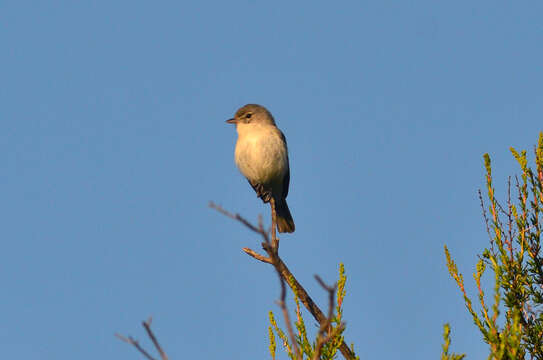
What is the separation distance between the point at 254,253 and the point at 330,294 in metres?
4.64

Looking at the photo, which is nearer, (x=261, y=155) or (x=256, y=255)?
(x=256, y=255)

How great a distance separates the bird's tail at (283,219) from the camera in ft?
35.7

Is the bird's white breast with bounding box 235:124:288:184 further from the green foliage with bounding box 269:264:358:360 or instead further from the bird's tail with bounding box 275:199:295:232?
the green foliage with bounding box 269:264:358:360

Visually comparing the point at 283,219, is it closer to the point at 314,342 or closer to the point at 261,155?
the point at 261,155

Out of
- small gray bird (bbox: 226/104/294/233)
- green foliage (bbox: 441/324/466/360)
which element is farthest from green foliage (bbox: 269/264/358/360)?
small gray bird (bbox: 226/104/294/233)

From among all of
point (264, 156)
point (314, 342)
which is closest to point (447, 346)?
point (314, 342)

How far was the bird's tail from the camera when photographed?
1088cm

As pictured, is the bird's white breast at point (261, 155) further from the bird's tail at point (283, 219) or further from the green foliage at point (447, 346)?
the green foliage at point (447, 346)

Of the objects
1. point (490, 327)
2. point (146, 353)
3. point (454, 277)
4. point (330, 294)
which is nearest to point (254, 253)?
point (454, 277)

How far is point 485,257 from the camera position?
5.25m

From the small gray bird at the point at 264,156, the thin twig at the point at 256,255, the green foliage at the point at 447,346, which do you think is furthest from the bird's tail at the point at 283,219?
the green foliage at the point at 447,346

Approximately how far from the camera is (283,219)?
10.9 metres

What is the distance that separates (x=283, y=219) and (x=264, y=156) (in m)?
1.28

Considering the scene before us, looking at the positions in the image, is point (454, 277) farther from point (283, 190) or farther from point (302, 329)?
point (283, 190)
